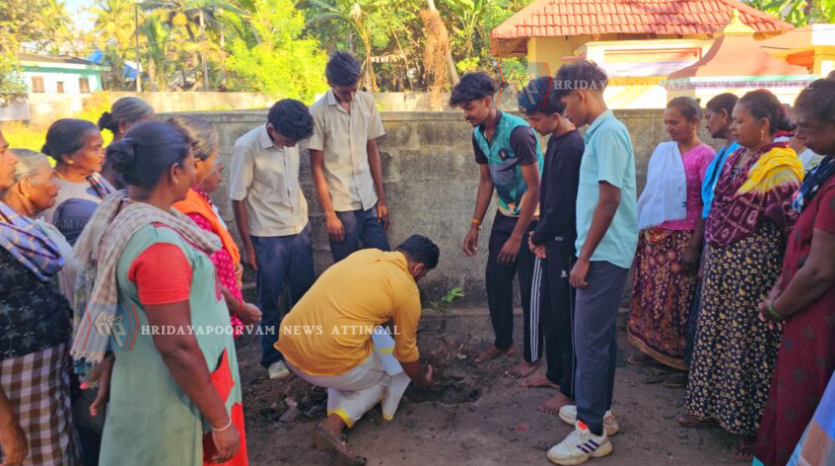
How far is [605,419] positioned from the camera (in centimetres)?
310

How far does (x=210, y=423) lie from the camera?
178 cm

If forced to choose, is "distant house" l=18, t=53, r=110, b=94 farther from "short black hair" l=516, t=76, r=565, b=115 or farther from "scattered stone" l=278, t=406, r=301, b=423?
"short black hair" l=516, t=76, r=565, b=115

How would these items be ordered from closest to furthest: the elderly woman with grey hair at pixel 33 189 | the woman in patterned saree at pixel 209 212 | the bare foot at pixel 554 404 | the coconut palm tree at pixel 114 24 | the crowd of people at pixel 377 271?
the crowd of people at pixel 377 271 → the woman in patterned saree at pixel 209 212 → the elderly woman with grey hair at pixel 33 189 → the bare foot at pixel 554 404 → the coconut palm tree at pixel 114 24

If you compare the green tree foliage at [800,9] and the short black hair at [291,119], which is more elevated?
the green tree foliage at [800,9]

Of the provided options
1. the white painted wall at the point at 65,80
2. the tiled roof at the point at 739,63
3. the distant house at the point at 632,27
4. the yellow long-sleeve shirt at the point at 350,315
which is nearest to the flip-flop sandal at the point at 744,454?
the yellow long-sleeve shirt at the point at 350,315

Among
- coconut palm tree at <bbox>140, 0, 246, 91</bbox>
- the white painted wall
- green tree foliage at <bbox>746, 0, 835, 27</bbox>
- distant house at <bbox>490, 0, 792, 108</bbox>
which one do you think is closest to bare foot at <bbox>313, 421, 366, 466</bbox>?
distant house at <bbox>490, 0, 792, 108</bbox>

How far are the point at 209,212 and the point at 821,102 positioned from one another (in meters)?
2.35

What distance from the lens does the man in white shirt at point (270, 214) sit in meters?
3.79

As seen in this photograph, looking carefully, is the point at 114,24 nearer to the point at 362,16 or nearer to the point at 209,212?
the point at 362,16

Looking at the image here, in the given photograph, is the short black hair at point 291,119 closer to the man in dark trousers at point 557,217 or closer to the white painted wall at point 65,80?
the man in dark trousers at point 557,217

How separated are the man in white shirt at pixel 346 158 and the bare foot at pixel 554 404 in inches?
64.7

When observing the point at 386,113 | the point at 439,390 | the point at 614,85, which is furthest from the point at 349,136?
the point at 614,85

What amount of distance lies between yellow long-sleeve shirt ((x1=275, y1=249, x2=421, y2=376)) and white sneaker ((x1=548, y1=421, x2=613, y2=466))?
0.86 meters

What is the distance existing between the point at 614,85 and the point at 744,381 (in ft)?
27.9
